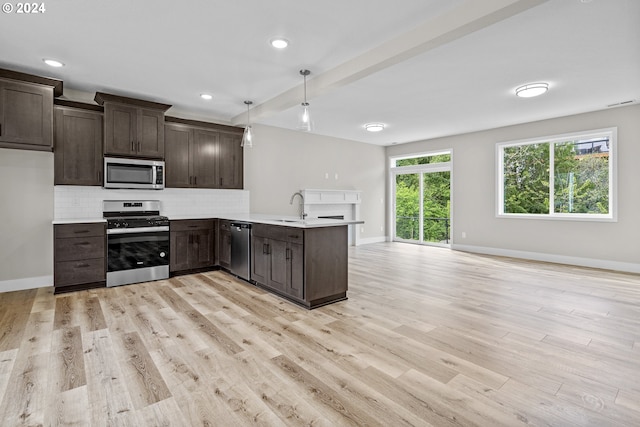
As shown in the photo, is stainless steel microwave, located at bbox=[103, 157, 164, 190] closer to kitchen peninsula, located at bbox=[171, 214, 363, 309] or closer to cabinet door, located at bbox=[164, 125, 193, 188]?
cabinet door, located at bbox=[164, 125, 193, 188]

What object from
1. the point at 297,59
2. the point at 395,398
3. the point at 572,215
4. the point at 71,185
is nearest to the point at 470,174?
the point at 572,215

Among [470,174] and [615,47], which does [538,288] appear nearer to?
[615,47]

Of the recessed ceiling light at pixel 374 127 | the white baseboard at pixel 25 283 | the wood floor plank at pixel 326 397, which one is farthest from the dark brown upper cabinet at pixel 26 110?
the recessed ceiling light at pixel 374 127

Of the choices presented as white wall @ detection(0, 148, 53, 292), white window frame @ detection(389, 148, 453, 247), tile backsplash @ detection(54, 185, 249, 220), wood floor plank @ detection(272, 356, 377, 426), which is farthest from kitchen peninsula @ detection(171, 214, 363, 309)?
white window frame @ detection(389, 148, 453, 247)

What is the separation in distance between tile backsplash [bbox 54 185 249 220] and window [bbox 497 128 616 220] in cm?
555

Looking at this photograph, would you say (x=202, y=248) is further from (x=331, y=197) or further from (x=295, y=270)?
(x=331, y=197)

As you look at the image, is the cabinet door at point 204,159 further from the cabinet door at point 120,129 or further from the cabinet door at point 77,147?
the cabinet door at point 77,147

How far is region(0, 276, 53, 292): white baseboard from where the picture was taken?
4094 mm

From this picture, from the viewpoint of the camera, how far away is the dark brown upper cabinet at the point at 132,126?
4.41 m

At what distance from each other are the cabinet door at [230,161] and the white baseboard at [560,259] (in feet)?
17.6

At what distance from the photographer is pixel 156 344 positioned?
258 cm

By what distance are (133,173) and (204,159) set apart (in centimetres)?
114

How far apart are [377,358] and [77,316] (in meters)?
2.98
